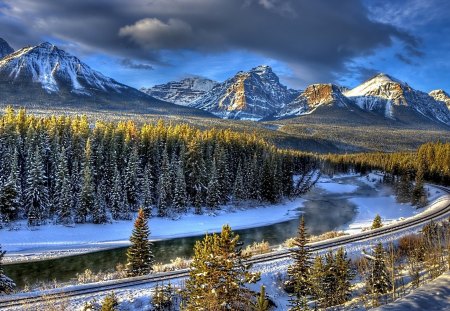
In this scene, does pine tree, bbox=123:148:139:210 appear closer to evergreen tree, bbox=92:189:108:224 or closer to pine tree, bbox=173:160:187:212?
evergreen tree, bbox=92:189:108:224

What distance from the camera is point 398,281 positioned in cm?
2506

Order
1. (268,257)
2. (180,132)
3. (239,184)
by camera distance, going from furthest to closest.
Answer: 1. (180,132)
2. (239,184)
3. (268,257)

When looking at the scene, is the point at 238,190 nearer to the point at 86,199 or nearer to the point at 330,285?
the point at 86,199

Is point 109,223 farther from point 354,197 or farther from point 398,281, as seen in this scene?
point 354,197

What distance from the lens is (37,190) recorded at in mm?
61375

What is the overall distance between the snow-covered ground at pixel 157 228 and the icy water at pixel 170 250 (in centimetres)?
257

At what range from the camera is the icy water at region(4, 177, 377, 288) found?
41906 millimetres

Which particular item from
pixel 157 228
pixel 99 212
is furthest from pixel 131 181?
pixel 157 228

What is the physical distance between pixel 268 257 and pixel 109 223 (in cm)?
3850

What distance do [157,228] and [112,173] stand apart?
1490 cm


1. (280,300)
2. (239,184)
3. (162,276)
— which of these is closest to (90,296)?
(162,276)

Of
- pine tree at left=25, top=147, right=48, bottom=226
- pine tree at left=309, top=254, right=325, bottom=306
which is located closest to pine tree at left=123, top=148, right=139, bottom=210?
pine tree at left=25, top=147, right=48, bottom=226

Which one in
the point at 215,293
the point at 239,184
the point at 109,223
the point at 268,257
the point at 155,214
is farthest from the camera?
the point at 239,184

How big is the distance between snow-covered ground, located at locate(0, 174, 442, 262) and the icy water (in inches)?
101
